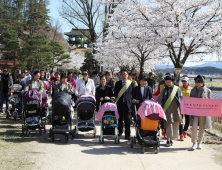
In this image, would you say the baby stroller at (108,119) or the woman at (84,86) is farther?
the woman at (84,86)

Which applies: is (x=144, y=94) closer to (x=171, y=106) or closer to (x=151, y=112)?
(x=171, y=106)

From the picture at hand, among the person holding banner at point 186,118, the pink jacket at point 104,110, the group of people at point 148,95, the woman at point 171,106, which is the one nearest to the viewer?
the group of people at point 148,95

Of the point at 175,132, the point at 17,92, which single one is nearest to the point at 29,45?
the point at 17,92

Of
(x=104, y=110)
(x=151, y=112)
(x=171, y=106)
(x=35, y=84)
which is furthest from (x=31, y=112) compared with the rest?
(x=171, y=106)

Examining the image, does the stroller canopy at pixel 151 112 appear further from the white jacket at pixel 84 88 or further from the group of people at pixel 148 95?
the white jacket at pixel 84 88

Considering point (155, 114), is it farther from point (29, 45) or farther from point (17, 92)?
point (29, 45)

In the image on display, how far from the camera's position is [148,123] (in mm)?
5844

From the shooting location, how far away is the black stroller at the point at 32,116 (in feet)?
22.5

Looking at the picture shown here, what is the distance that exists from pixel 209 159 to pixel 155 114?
147cm

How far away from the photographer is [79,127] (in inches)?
276

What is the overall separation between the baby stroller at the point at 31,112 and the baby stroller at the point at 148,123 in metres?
2.83

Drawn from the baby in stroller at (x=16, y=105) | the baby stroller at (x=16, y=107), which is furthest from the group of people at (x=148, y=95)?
the baby in stroller at (x=16, y=105)

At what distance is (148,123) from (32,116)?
10.7 feet

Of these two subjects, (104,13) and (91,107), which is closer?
(91,107)
